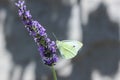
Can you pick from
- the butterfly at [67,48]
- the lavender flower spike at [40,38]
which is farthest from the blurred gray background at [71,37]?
the lavender flower spike at [40,38]

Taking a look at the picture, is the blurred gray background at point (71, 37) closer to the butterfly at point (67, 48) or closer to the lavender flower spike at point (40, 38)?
the butterfly at point (67, 48)

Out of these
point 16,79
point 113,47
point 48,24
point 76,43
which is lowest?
point 16,79

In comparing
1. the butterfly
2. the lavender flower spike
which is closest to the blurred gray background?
the butterfly

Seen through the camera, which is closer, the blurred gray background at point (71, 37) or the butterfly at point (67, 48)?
the butterfly at point (67, 48)

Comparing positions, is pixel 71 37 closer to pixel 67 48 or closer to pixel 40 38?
pixel 67 48

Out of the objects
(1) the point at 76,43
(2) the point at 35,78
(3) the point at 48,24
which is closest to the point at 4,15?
(3) the point at 48,24

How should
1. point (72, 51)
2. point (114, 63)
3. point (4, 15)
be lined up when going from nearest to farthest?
point (72, 51), point (114, 63), point (4, 15)

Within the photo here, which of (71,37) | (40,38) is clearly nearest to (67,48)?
(40,38)

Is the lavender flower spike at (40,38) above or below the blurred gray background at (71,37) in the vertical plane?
above

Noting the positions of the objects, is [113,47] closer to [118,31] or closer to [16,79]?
[118,31]
